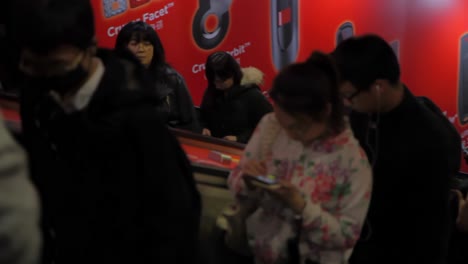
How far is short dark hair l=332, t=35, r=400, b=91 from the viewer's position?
2018 mm

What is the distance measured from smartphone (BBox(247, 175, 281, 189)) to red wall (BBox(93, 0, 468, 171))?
411 centimetres

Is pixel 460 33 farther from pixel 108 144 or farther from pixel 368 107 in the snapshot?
pixel 108 144

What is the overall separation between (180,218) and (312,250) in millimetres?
606

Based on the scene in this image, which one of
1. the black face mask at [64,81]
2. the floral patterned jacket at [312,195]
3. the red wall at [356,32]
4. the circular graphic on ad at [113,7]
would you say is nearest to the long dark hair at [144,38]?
the circular graphic on ad at [113,7]

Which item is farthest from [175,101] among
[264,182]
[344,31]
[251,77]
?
[344,31]

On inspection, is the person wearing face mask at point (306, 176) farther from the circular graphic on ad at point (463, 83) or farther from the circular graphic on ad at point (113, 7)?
the circular graphic on ad at point (463, 83)

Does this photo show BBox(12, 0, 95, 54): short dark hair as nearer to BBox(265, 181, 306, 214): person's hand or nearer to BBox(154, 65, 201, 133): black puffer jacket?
BBox(265, 181, 306, 214): person's hand

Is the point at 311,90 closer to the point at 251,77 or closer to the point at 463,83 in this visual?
the point at 251,77

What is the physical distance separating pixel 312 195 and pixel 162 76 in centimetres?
250

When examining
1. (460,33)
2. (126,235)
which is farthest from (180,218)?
(460,33)

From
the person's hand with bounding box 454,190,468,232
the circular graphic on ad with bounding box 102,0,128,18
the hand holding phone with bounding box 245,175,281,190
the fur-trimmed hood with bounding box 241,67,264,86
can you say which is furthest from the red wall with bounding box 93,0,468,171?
the hand holding phone with bounding box 245,175,281,190

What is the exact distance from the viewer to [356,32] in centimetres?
731

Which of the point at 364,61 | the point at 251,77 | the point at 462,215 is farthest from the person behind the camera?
the point at 251,77

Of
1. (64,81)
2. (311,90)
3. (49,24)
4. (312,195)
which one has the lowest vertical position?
(312,195)
